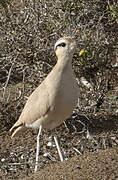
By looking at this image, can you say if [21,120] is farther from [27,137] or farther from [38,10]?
[38,10]

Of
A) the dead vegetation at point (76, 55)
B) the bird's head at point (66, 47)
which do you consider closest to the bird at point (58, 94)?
the bird's head at point (66, 47)

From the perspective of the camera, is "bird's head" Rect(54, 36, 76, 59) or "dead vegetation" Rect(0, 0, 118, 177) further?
"dead vegetation" Rect(0, 0, 118, 177)

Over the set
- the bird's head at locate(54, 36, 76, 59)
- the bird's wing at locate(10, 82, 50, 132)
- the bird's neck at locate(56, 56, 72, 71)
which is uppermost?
the bird's head at locate(54, 36, 76, 59)

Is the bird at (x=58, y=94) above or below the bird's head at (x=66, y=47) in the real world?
below

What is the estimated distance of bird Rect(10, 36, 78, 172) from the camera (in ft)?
14.7

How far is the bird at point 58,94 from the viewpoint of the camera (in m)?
4.47

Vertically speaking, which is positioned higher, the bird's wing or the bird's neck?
the bird's neck

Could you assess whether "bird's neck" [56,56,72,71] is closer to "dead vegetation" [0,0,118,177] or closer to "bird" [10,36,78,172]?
"bird" [10,36,78,172]

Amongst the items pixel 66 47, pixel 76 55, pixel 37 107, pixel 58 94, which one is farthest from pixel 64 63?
pixel 76 55

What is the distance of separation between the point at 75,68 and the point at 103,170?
2.86 metres

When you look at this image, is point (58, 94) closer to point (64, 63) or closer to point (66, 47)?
point (64, 63)

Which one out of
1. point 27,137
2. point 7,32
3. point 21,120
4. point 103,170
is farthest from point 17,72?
point 103,170

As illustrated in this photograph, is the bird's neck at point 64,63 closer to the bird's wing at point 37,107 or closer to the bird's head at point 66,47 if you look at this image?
the bird's head at point 66,47

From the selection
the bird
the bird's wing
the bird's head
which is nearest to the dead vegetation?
the bird's wing
